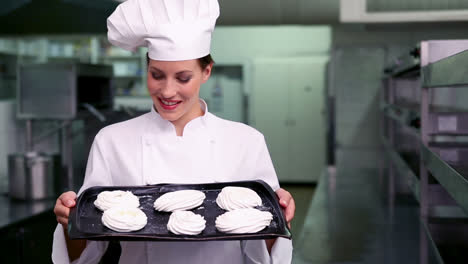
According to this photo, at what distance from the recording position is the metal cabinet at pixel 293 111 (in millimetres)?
7207

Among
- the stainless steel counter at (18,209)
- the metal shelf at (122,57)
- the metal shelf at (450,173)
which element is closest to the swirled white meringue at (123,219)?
the metal shelf at (450,173)

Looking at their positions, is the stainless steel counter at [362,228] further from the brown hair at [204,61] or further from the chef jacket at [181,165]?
the brown hair at [204,61]

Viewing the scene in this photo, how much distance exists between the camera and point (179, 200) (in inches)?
49.6

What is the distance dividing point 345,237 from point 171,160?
1803 mm

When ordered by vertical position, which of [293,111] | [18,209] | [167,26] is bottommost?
[18,209]

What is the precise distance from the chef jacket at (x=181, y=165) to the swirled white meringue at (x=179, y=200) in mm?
84

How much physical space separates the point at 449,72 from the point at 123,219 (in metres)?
0.88

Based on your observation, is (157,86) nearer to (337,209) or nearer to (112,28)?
(112,28)

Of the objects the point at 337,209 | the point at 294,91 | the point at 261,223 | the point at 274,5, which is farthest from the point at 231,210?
the point at 294,91

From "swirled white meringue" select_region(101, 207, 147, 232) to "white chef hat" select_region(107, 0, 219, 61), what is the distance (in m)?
0.37

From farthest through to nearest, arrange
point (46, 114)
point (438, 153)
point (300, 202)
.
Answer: point (300, 202) → point (46, 114) → point (438, 153)

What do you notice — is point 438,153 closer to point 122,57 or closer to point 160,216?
point 160,216

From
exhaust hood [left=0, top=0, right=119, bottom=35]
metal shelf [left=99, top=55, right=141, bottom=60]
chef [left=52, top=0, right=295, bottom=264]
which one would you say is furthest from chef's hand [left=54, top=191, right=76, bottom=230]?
metal shelf [left=99, top=55, right=141, bottom=60]

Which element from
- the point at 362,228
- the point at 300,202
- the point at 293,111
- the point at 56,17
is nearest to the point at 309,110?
the point at 293,111
